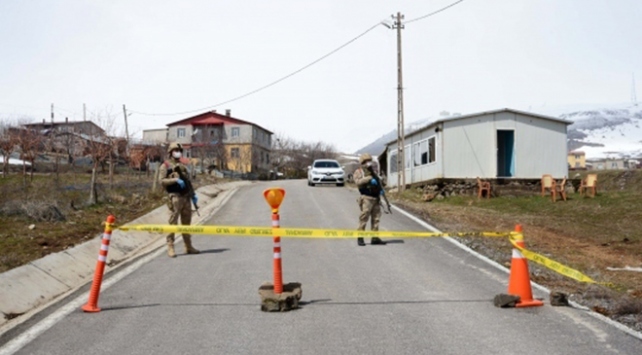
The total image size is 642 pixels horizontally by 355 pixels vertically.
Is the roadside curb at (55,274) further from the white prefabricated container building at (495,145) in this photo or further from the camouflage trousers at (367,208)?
the white prefabricated container building at (495,145)

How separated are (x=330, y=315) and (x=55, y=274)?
491 centimetres

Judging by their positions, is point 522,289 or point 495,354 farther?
point 522,289

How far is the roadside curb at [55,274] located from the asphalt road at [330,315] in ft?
2.77

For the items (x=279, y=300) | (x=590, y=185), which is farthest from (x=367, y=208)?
(x=590, y=185)

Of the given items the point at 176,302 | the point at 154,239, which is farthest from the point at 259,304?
the point at 154,239

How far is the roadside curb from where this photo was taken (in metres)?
8.08

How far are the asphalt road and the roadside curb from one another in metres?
0.84

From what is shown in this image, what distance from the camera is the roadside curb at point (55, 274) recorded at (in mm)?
8078

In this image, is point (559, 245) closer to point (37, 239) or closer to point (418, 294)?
point (418, 294)

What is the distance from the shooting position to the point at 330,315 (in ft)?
23.3

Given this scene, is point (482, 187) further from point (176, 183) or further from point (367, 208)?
point (176, 183)

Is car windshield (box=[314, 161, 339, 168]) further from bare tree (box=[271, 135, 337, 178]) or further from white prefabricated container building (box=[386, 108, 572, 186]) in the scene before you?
bare tree (box=[271, 135, 337, 178])

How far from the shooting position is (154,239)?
15508 millimetres

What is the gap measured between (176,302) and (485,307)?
356 cm
